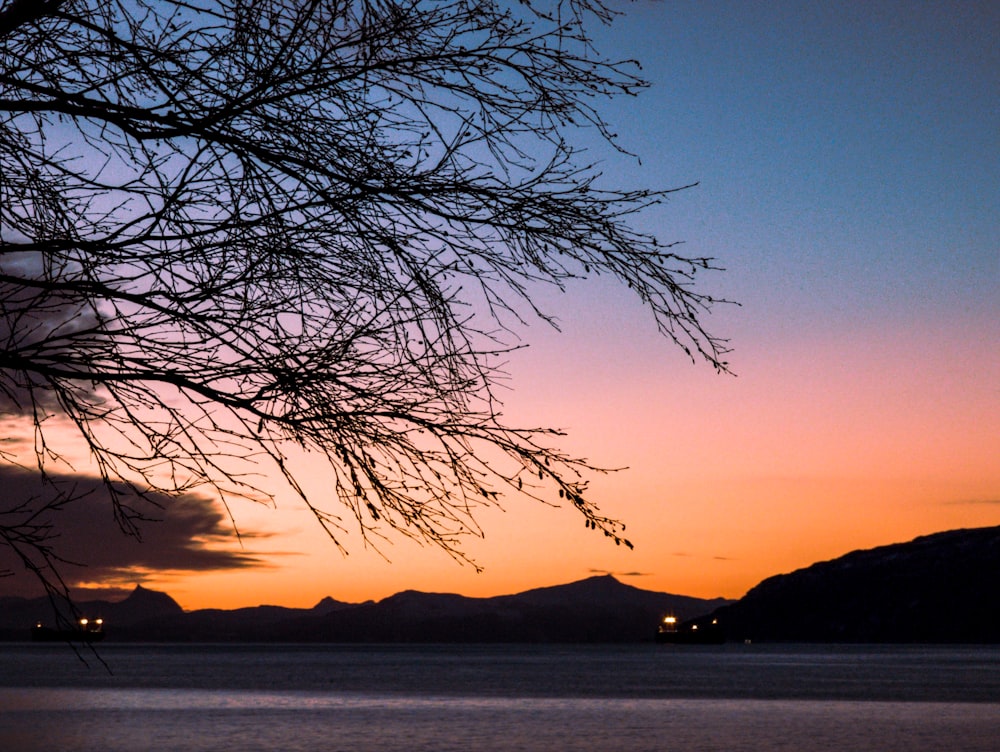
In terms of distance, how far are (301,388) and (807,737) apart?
1527 cm

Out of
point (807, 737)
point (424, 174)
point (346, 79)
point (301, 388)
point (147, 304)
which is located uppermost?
point (346, 79)

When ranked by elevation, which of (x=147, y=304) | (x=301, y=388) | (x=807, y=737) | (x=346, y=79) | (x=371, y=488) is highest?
(x=346, y=79)

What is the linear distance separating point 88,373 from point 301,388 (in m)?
0.97

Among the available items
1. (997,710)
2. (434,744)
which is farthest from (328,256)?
(997,710)

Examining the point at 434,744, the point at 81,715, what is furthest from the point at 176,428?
A: the point at 81,715

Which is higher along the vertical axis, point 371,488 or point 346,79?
point 346,79

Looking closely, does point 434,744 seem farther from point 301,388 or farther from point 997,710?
point 997,710

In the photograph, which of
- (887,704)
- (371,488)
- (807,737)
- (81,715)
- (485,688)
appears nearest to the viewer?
(371,488)

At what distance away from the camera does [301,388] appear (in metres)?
5.26

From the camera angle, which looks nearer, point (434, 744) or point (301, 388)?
point (301, 388)

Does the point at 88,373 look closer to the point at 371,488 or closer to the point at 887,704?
the point at 371,488

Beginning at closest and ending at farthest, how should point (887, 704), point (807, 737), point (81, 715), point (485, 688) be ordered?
point (807, 737)
point (81, 715)
point (887, 704)
point (485, 688)

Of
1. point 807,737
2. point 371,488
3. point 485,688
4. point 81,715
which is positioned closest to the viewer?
point 371,488

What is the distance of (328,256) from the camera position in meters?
5.46
